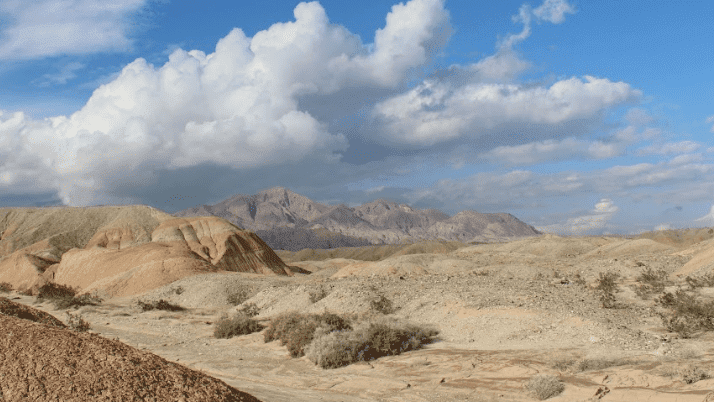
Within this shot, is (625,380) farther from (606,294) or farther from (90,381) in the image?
(606,294)

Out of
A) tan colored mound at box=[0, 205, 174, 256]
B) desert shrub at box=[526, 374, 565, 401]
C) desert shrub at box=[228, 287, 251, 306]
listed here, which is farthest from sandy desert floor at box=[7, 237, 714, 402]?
tan colored mound at box=[0, 205, 174, 256]

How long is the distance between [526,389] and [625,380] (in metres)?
2.02

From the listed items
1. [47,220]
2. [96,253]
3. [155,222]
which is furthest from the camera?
[47,220]

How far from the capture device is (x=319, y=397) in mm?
11180

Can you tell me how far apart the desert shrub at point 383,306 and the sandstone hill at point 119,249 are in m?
27.4

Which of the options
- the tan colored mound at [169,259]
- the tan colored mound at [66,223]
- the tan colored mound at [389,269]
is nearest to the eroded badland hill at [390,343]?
the tan colored mound at [169,259]

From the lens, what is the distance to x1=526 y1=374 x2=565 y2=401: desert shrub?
10.1m

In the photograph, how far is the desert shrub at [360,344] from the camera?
14.3 metres

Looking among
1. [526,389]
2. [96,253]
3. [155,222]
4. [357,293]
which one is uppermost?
[155,222]

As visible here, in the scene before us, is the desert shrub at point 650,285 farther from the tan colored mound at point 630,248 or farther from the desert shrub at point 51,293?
the desert shrub at point 51,293

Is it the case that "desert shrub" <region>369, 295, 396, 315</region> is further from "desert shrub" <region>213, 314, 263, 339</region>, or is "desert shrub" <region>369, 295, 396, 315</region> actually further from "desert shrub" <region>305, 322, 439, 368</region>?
"desert shrub" <region>213, 314, 263, 339</region>

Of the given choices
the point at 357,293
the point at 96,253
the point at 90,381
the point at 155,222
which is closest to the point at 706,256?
Result: the point at 357,293

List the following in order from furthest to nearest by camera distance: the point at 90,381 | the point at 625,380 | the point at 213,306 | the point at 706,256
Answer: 1. the point at 213,306
2. the point at 706,256
3. the point at 625,380
4. the point at 90,381

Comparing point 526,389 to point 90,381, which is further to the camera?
point 526,389
